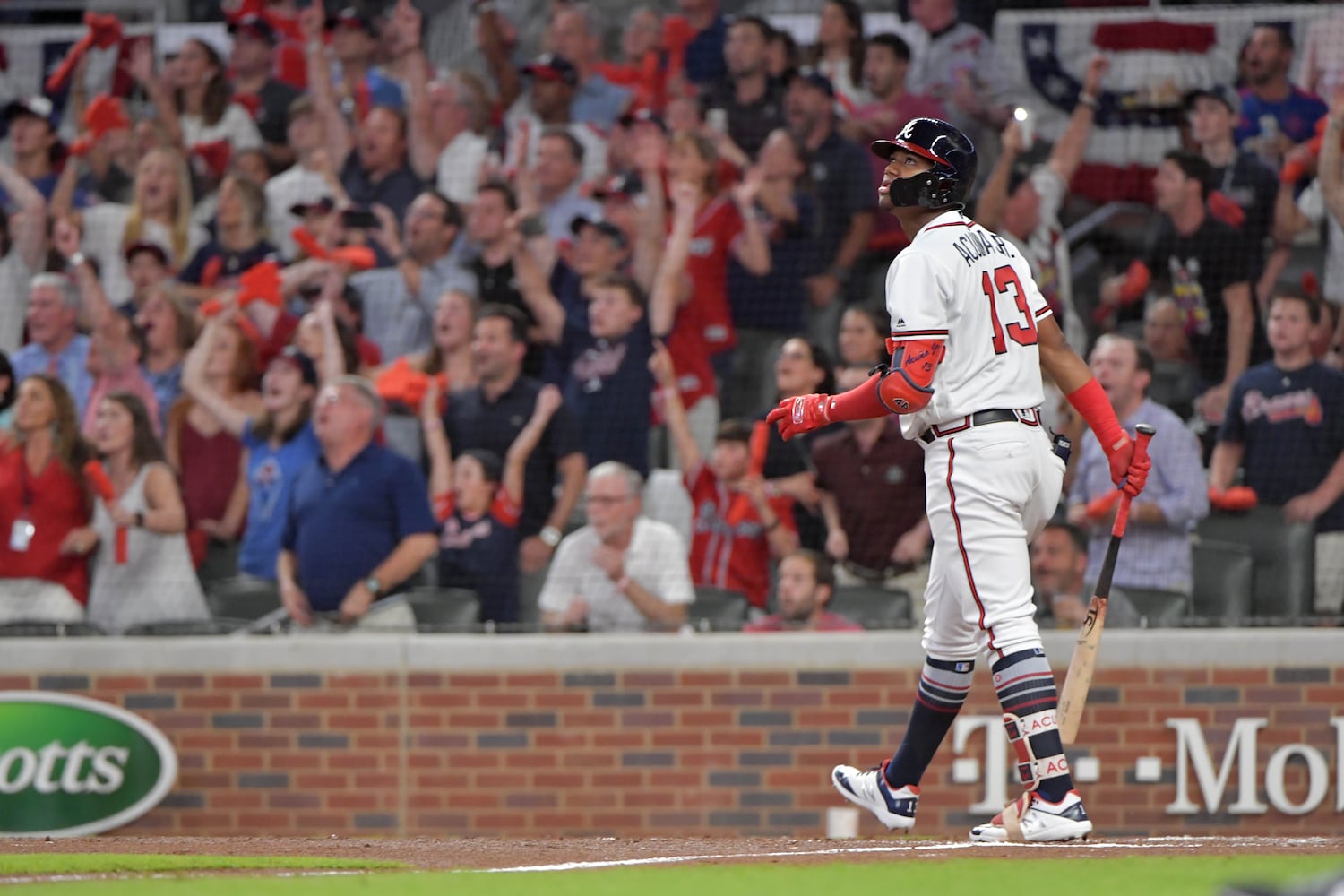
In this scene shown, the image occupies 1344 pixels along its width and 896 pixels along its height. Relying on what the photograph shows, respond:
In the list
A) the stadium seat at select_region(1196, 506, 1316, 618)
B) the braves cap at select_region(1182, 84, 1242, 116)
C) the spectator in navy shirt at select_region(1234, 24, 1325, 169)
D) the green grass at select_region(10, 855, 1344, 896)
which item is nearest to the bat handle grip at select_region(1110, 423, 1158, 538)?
the green grass at select_region(10, 855, 1344, 896)

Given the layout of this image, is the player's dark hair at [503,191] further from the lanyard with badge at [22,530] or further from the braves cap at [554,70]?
the lanyard with badge at [22,530]

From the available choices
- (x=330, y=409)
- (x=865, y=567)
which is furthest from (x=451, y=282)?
(x=865, y=567)

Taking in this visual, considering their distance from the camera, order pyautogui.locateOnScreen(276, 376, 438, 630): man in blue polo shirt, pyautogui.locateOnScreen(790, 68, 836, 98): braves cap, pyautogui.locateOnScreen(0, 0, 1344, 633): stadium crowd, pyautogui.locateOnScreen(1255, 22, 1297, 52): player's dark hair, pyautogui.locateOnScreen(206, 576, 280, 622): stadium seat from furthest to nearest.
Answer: pyautogui.locateOnScreen(790, 68, 836, 98): braves cap < pyautogui.locateOnScreen(1255, 22, 1297, 52): player's dark hair < pyautogui.locateOnScreen(206, 576, 280, 622): stadium seat < pyautogui.locateOnScreen(276, 376, 438, 630): man in blue polo shirt < pyautogui.locateOnScreen(0, 0, 1344, 633): stadium crowd

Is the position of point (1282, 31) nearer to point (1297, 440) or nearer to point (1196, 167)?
point (1196, 167)

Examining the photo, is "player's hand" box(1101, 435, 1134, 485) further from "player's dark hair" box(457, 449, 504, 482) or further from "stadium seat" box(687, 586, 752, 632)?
"player's dark hair" box(457, 449, 504, 482)

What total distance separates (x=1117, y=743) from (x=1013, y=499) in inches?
116

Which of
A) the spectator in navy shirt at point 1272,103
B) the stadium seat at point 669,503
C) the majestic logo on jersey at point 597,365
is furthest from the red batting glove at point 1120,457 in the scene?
the spectator in navy shirt at point 1272,103

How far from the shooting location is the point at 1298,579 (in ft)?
23.5

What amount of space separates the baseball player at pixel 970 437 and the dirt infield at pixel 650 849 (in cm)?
25

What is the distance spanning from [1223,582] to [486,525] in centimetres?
300

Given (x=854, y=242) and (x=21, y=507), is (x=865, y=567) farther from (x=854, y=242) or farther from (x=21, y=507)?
(x=21, y=507)

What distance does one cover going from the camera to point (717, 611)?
24.5 feet

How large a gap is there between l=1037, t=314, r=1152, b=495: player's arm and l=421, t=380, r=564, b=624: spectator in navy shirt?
318 cm

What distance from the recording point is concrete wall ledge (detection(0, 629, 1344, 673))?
7.16m
